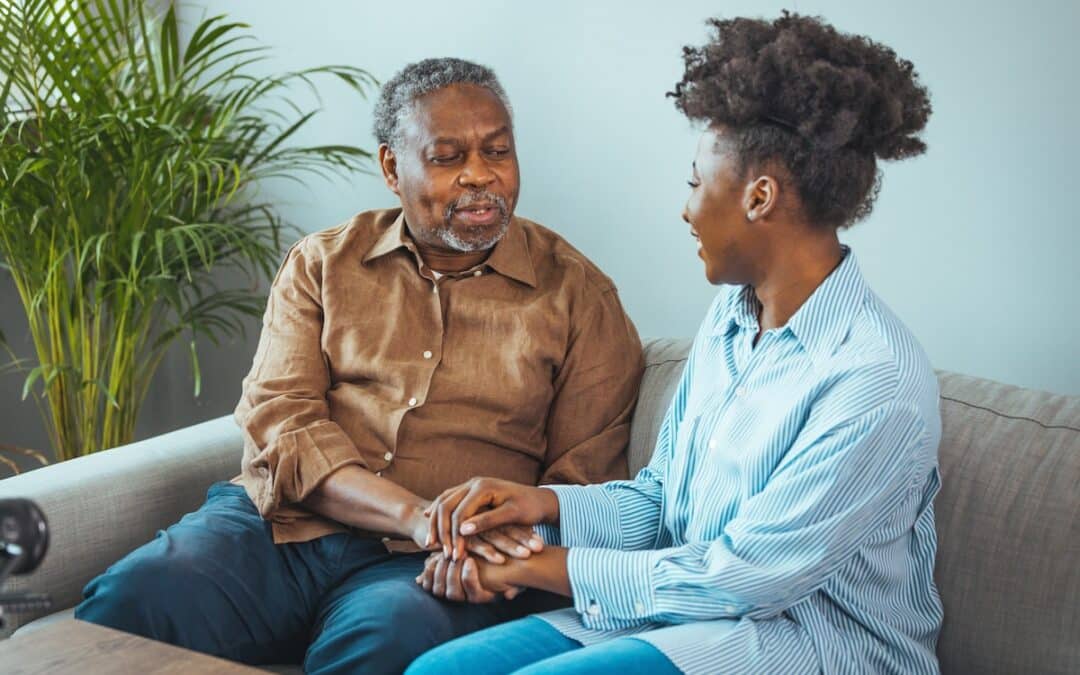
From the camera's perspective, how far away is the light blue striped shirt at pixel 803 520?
4.54ft

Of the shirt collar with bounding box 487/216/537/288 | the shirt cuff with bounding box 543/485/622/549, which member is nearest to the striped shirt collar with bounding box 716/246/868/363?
the shirt cuff with bounding box 543/485/622/549

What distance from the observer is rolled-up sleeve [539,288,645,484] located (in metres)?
2.02

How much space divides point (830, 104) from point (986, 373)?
81 cm

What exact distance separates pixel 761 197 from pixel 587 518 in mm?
527

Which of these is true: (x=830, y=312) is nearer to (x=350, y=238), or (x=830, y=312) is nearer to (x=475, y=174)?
(x=475, y=174)

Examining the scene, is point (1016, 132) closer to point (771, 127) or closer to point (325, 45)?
point (771, 127)

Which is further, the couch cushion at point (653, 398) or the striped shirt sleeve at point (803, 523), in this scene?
the couch cushion at point (653, 398)

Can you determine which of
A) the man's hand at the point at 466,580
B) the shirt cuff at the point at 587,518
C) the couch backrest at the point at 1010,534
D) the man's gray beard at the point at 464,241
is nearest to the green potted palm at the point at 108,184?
the man's gray beard at the point at 464,241

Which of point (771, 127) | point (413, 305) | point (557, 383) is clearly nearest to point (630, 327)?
point (557, 383)

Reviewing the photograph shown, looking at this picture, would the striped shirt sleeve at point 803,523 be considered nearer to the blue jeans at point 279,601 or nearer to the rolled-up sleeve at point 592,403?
the blue jeans at point 279,601

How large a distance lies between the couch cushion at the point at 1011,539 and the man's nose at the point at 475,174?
2.72 feet

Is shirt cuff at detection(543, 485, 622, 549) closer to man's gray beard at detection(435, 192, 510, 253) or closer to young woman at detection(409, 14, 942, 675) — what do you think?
young woman at detection(409, 14, 942, 675)

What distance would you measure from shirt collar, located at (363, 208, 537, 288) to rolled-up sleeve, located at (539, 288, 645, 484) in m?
0.12

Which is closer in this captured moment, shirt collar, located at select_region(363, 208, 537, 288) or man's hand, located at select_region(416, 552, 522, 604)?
man's hand, located at select_region(416, 552, 522, 604)
